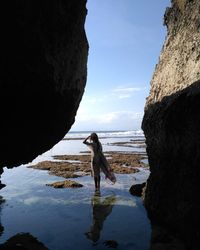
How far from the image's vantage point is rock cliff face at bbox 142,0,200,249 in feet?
21.5

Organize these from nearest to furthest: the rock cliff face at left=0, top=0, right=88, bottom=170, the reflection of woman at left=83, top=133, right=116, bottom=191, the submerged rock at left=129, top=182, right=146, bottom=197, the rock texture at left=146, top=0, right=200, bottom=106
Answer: the rock cliff face at left=0, top=0, right=88, bottom=170 < the rock texture at left=146, top=0, right=200, bottom=106 < the submerged rock at left=129, top=182, right=146, bottom=197 < the reflection of woman at left=83, top=133, right=116, bottom=191

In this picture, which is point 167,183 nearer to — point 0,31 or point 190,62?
point 190,62

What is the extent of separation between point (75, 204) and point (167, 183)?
333cm

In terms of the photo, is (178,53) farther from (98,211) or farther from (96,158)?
(98,211)

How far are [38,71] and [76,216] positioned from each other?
4210mm

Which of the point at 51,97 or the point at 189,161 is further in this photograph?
the point at 51,97

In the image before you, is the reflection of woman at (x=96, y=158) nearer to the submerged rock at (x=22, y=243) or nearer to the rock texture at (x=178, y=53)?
the rock texture at (x=178, y=53)

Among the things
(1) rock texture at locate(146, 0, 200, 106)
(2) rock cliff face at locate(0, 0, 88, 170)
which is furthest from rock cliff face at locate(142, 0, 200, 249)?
(2) rock cliff face at locate(0, 0, 88, 170)

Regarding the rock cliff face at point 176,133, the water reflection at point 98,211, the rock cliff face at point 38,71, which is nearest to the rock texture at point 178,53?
the rock cliff face at point 176,133

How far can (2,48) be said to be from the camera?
19.7ft

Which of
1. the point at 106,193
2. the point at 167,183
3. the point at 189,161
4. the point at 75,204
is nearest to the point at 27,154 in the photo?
the point at 75,204

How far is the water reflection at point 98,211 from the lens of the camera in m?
7.41

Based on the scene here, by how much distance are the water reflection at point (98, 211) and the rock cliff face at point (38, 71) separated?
8.34 ft

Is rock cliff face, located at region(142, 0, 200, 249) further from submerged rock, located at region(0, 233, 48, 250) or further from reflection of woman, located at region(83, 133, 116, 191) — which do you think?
submerged rock, located at region(0, 233, 48, 250)
